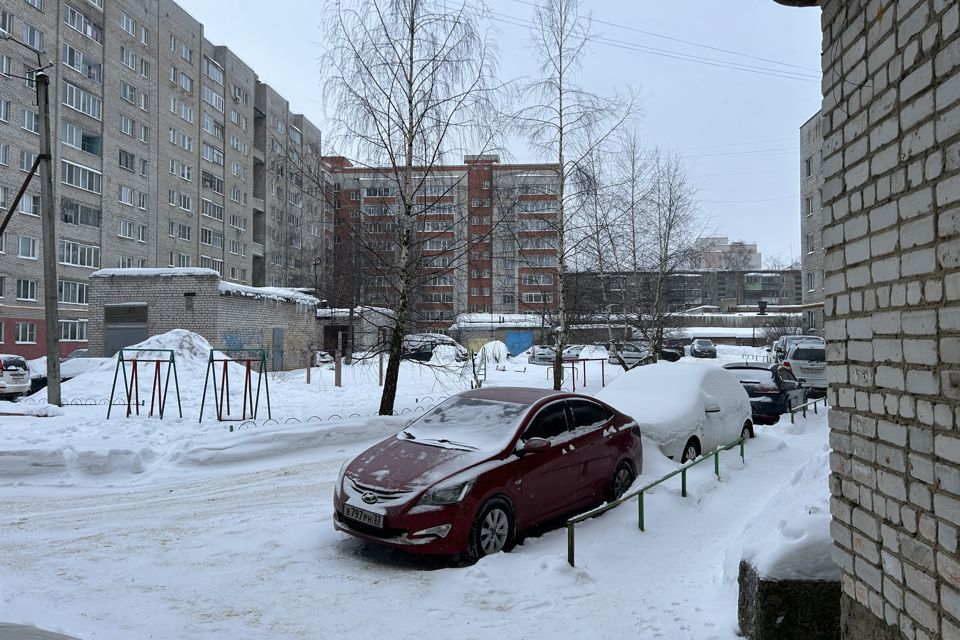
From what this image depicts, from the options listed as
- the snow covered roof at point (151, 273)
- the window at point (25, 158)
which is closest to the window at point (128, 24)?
the window at point (25, 158)

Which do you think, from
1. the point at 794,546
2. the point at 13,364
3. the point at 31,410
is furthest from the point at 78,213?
the point at 794,546

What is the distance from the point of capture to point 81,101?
1672 inches

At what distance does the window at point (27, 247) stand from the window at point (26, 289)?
56.9 inches

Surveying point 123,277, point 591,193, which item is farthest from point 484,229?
point 123,277

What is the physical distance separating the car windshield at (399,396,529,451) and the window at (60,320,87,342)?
41.1 meters

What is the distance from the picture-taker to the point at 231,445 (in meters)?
10.8

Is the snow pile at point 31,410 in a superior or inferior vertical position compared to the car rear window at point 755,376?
inferior

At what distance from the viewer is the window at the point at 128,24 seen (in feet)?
152

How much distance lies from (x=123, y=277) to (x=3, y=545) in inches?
789

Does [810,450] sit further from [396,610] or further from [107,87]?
[107,87]

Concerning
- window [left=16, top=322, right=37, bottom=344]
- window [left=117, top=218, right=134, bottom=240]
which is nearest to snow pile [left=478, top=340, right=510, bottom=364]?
window [left=16, top=322, right=37, bottom=344]

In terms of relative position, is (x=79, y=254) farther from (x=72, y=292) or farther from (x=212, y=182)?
(x=212, y=182)

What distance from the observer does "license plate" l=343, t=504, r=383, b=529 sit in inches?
221

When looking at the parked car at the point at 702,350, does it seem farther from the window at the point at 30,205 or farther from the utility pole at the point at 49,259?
the window at the point at 30,205
